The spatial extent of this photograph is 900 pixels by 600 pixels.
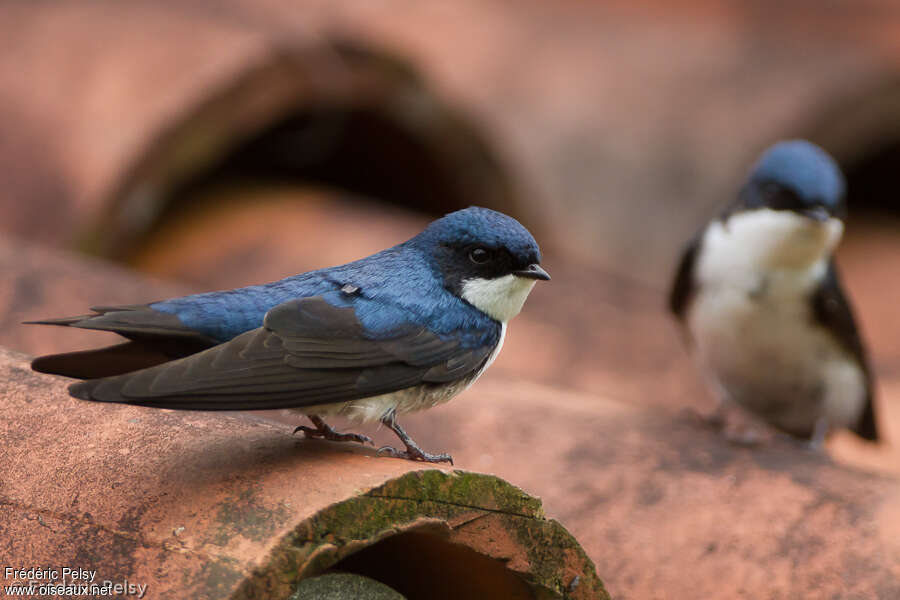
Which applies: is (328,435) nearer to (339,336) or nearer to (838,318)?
(339,336)

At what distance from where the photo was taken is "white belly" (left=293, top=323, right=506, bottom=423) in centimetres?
204

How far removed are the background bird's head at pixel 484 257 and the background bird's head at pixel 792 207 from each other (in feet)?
5.33

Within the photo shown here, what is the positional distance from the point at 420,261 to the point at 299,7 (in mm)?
4303

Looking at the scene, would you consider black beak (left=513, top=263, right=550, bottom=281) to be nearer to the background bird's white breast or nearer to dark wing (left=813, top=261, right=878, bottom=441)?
the background bird's white breast

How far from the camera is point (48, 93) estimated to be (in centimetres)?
431

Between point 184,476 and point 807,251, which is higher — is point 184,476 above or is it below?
below

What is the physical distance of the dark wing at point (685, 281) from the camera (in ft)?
13.3

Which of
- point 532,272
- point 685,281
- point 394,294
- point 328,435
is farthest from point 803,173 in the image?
point 328,435

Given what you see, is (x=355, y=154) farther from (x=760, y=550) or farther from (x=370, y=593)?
(x=370, y=593)

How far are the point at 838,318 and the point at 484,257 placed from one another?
1985 mm

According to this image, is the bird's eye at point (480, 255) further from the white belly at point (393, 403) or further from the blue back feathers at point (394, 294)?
the white belly at point (393, 403)

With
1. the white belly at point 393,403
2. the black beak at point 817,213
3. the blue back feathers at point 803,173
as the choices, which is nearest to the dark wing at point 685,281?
the blue back feathers at point 803,173

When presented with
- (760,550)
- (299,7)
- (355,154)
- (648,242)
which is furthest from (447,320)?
(648,242)

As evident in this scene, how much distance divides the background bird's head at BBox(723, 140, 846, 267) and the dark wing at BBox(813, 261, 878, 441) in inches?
4.4
